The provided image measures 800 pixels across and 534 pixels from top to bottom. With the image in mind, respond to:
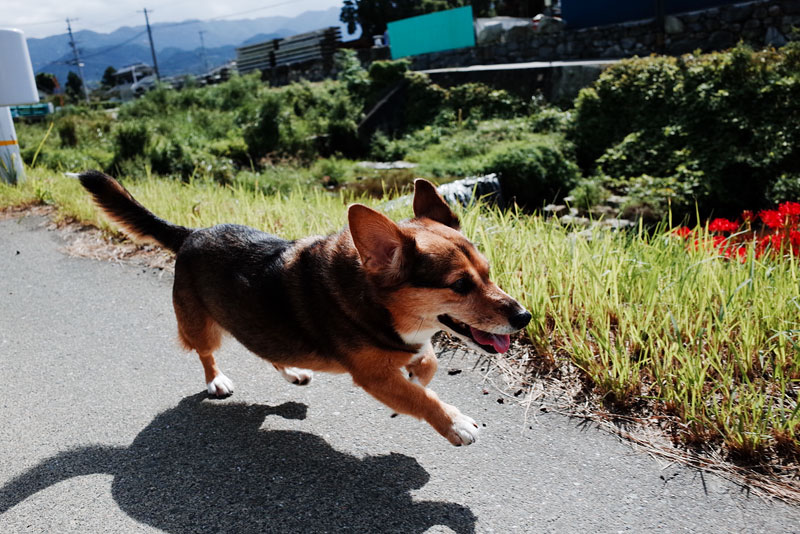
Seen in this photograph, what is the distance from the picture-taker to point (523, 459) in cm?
277

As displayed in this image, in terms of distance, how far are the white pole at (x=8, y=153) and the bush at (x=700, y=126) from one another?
392 inches

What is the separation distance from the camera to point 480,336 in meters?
2.59

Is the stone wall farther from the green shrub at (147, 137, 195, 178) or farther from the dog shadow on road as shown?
the dog shadow on road

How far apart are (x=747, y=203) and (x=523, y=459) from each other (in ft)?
29.0

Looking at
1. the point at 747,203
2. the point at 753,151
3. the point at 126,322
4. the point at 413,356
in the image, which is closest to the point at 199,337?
the point at 413,356

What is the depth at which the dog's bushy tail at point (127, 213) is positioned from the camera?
136 inches

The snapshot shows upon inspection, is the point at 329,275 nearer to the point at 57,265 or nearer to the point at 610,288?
the point at 610,288

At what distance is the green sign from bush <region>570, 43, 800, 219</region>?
33.8 feet

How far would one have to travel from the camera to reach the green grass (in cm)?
277

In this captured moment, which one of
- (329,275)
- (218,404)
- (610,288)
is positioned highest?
(329,275)

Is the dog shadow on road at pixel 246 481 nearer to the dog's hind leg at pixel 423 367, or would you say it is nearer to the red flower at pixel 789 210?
the dog's hind leg at pixel 423 367

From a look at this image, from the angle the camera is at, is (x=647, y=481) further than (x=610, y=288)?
No

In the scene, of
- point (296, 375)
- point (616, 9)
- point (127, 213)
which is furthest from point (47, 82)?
point (296, 375)

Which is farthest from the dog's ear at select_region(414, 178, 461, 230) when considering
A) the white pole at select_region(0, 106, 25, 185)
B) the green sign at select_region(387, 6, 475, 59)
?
the green sign at select_region(387, 6, 475, 59)
